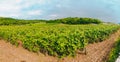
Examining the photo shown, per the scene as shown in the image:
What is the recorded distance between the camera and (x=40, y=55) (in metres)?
18.8

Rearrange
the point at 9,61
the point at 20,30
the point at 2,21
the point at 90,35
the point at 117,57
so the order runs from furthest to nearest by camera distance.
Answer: the point at 2,21 < the point at 90,35 < the point at 20,30 < the point at 117,57 < the point at 9,61

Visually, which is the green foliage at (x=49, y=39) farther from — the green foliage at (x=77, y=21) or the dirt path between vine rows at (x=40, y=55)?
the green foliage at (x=77, y=21)

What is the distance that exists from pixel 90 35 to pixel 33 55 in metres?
5.95

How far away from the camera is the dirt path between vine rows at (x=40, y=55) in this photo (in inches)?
680

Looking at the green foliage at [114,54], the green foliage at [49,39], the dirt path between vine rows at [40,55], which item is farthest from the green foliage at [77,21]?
the green foliage at [114,54]

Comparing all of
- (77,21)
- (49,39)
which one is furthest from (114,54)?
(77,21)

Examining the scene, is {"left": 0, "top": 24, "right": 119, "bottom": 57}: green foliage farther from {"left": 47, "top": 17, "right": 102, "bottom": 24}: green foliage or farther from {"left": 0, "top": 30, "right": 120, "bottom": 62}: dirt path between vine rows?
{"left": 47, "top": 17, "right": 102, "bottom": 24}: green foliage

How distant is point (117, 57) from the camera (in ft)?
59.8

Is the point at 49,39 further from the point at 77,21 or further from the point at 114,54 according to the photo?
the point at 77,21

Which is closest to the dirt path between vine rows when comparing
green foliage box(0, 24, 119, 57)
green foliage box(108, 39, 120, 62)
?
green foliage box(0, 24, 119, 57)

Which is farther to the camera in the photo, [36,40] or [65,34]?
[65,34]

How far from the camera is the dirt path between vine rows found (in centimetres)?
1727

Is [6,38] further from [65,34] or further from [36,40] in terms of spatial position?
[65,34]

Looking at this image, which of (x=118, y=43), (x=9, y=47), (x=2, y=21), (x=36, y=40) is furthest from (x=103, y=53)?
(x=2, y=21)
